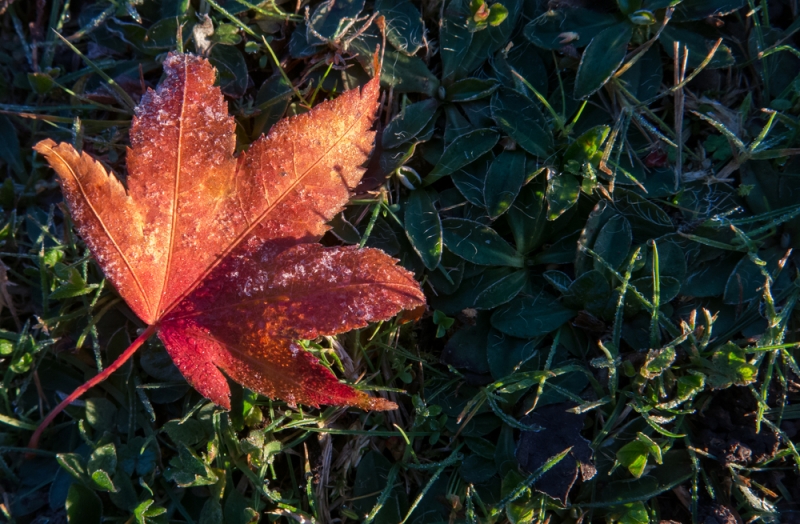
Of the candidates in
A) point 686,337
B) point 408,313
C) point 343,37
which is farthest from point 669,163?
point 343,37

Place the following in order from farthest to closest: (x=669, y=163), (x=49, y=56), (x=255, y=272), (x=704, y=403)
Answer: (x=49, y=56) → (x=669, y=163) → (x=704, y=403) → (x=255, y=272)

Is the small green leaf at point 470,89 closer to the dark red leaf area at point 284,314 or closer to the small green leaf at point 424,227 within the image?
the small green leaf at point 424,227

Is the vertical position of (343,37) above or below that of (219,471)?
above

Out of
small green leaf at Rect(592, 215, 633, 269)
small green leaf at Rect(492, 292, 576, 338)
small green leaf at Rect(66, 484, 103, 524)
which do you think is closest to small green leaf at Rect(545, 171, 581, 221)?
small green leaf at Rect(592, 215, 633, 269)

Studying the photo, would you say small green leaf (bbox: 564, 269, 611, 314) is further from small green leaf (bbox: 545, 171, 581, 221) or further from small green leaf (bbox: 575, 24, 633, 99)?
small green leaf (bbox: 575, 24, 633, 99)

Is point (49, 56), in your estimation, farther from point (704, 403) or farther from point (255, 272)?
point (704, 403)

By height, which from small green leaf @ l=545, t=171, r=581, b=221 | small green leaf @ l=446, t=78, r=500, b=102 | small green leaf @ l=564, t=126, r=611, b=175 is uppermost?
small green leaf @ l=446, t=78, r=500, b=102
